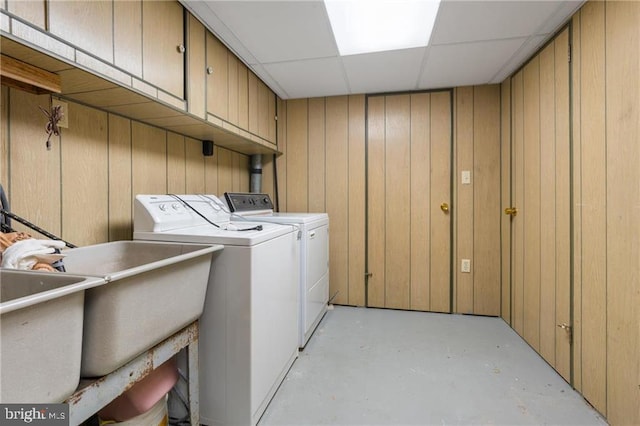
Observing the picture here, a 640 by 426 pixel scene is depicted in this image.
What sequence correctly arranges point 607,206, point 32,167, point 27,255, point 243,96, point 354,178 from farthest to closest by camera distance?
point 354,178, point 243,96, point 607,206, point 32,167, point 27,255

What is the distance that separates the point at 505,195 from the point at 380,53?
1.53 m

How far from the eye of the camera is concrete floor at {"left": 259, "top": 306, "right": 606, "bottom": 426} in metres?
1.42

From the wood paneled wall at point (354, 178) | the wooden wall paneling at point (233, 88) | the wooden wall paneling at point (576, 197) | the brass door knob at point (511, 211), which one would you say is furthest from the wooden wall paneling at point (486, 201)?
the wooden wall paneling at point (233, 88)

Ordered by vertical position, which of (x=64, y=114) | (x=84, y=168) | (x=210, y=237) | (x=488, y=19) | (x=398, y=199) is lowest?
(x=210, y=237)

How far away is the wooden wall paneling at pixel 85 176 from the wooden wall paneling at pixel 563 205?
7.97ft

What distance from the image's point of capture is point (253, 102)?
2346mm

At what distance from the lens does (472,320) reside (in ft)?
8.38

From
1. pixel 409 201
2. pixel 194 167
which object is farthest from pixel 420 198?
pixel 194 167

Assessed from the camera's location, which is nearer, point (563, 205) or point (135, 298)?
point (135, 298)

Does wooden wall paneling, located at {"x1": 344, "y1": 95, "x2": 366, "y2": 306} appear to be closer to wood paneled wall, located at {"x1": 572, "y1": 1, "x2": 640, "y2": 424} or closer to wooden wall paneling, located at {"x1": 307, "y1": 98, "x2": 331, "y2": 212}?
wooden wall paneling, located at {"x1": 307, "y1": 98, "x2": 331, "y2": 212}

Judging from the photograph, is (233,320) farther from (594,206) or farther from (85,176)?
(594,206)

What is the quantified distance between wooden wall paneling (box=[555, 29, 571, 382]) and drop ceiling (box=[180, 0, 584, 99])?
0.88 ft

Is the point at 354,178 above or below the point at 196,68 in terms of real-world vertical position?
below

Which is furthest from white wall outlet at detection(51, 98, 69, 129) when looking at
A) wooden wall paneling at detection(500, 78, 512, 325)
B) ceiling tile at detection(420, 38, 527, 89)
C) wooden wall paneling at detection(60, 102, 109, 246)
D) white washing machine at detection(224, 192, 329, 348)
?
wooden wall paneling at detection(500, 78, 512, 325)
